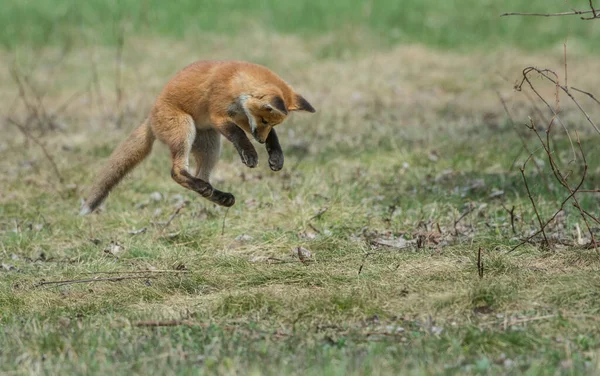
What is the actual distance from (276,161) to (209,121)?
26.6 inches

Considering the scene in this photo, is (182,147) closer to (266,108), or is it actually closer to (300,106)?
(266,108)

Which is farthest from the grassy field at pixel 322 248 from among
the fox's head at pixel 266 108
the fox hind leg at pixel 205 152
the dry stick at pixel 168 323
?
the fox's head at pixel 266 108

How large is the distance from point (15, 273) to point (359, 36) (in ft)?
37.1

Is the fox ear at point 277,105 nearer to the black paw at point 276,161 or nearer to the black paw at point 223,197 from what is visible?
the black paw at point 276,161

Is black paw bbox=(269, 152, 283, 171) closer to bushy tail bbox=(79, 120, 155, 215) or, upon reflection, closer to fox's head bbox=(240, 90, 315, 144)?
fox's head bbox=(240, 90, 315, 144)

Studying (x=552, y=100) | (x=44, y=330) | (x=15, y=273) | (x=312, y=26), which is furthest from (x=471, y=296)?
(x=312, y=26)

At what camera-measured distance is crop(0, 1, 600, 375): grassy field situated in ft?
14.7

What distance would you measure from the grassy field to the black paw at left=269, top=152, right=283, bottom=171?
1.75ft

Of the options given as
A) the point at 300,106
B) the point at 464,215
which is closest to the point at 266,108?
the point at 300,106

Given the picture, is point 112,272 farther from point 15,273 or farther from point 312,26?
point 312,26

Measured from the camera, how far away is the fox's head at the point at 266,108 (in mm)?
6621

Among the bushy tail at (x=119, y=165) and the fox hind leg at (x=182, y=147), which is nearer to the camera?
the fox hind leg at (x=182, y=147)

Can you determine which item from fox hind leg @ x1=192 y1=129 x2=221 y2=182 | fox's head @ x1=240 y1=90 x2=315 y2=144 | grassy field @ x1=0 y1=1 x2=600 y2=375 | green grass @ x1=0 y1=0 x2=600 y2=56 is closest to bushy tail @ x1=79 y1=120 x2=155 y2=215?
grassy field @ x1=0 y1=1 x2=600 y2=375

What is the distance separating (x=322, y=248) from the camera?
6633 mm
